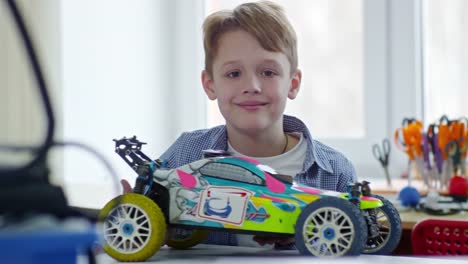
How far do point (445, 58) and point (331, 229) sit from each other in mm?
1467

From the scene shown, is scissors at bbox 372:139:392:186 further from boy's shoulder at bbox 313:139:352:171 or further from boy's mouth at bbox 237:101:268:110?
boy's mouth at bbox 237:101:268:110

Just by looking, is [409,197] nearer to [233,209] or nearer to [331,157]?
[331,157]

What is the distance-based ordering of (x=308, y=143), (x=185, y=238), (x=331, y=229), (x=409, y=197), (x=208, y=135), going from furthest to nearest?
(x=409, y=197) < (x=208, y=135) < (x=308, y=143) < (x=185, y=238) < (x=331, y=229)

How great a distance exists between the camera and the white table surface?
476 mm

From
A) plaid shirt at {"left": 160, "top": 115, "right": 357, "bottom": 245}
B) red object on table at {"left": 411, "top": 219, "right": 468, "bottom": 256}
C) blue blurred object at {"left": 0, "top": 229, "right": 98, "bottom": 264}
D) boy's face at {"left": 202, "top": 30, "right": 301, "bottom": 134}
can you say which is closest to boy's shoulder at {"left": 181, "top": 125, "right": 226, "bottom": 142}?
plaid shirt at {"left": 160, "top": 115, "right": 357, "bottom": 245}

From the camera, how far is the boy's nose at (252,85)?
0.68 metres

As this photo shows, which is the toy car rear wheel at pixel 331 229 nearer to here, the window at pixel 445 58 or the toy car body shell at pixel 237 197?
the toy car body shell at pixel 237 197

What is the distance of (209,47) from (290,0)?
4.10 ft

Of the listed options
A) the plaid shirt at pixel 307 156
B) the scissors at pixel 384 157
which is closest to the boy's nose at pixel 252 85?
the plaid shirt at pixel 307 156

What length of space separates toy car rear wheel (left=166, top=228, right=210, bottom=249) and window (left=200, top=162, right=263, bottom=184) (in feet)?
0.24

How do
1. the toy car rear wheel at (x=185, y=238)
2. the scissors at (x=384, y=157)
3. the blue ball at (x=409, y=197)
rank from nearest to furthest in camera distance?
the toy car rear wheel at (x=185, y=238)
the blue ball at (x=409, y=197)
the scissors at (x=384, y=157)

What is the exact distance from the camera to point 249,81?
0.68m

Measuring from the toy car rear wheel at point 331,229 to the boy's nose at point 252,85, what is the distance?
0.21 meters

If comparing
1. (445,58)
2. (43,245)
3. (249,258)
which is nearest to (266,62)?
(249,258)
